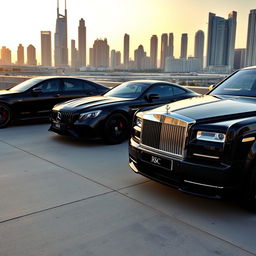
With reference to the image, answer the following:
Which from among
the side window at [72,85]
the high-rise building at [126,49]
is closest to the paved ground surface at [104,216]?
the side window at [72,85]

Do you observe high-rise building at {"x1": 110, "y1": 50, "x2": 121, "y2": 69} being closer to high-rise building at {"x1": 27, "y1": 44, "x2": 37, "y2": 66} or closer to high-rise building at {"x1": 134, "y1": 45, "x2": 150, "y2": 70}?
high-rise building at {"x1": 134, "y1": 45, "x2": 150, "y2": 70}

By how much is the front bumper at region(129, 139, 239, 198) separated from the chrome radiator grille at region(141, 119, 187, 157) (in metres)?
0.10

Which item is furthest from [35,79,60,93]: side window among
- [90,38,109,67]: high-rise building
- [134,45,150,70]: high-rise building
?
[90,38,109,67]: high-rise building

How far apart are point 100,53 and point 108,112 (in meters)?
108

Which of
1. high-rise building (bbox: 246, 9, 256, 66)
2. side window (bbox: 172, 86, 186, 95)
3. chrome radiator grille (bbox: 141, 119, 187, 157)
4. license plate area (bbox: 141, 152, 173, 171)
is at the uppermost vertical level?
high-rise building (bbox: 246, 9, 256, 66)

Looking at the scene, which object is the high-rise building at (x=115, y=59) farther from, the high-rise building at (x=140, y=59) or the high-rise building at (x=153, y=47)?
the high-rise building at (x=153, y=47)

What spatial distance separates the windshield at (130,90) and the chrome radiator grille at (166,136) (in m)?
3.74

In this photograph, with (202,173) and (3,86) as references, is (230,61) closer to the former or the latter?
(3,86)

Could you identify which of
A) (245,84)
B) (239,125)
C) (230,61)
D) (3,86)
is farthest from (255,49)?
(239,125)

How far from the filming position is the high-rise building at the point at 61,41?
73.9m

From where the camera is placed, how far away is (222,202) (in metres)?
4.16

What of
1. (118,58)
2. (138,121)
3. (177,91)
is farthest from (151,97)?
(118,58)

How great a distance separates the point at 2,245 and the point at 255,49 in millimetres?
32640

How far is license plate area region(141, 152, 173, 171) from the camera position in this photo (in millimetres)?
3832
